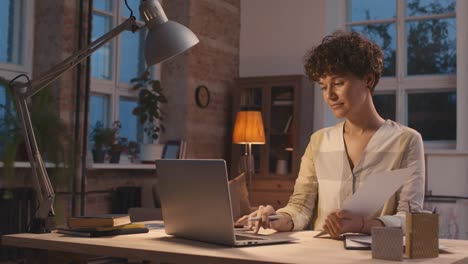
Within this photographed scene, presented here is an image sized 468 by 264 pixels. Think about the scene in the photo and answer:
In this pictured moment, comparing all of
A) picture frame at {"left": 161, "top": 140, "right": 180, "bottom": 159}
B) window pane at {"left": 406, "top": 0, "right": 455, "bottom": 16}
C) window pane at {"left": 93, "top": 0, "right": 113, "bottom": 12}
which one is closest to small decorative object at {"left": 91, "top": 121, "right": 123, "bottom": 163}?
picture frame at {"left": 161, "top": 140, "right": 180, "bottom": 159}

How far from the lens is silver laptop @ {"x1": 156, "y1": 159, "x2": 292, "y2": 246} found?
1.79 m

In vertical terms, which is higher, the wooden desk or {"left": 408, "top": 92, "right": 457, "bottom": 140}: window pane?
{"left": 408, "top": 92, "right": 457, "bottom": 140}: window pane

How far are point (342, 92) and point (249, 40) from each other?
4.84 meters

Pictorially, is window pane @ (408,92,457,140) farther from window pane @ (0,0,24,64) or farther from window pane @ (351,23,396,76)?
window pane @ (0,0,24,64)

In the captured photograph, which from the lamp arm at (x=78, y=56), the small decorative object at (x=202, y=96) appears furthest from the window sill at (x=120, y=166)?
the lamp arm at (x=78, y=56)

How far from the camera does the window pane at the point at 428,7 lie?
6273 mm

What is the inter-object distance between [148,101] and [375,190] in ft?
13.8

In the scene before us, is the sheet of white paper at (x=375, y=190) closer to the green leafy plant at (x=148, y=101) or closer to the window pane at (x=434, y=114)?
the green leafy plant at (x=148, y=101)

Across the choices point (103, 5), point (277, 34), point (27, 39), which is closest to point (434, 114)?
point (277, 34)

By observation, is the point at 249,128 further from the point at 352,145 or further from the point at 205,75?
the point at 352,145

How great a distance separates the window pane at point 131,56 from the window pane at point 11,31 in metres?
1.08

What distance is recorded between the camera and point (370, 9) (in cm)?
674

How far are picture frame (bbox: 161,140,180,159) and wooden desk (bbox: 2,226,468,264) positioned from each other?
3901mm

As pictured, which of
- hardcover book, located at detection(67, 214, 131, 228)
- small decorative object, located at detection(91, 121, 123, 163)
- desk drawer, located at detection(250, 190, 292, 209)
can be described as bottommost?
desk drawer, located at detection(250, 190, 292, 209)
